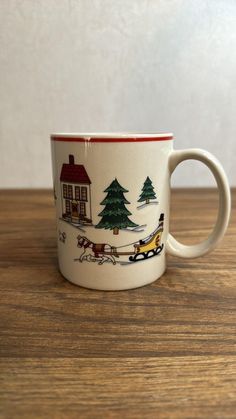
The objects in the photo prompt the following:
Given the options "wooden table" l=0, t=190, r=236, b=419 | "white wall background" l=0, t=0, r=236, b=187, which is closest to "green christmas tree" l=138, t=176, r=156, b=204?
"wooden table" l=0, t=190, r=236, b=419

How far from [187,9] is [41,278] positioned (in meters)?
0.76

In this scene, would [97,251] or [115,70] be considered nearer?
[97,251]

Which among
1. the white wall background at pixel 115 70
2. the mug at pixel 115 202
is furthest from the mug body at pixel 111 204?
the white wall background at pixel 115 70

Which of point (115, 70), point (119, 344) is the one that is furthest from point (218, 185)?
point (115, 70)

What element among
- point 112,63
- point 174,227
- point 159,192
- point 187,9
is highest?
point 187,9

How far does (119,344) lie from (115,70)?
74cm

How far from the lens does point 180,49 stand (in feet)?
2.83

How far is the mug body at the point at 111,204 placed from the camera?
355mm

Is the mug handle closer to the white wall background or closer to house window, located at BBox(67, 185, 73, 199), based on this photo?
house window, located at BBox(67, 185, 73, 199)

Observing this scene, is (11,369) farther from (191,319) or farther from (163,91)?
(163,91)

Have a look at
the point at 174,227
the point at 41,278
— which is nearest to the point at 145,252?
the point at 41,278

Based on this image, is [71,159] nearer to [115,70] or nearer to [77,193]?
[77,193]

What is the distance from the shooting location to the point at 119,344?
0.30 meters

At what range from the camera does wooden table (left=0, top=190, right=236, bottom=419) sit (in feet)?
0.77
